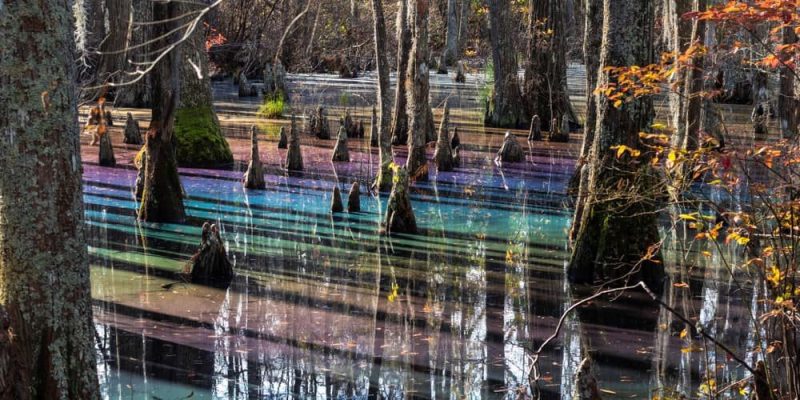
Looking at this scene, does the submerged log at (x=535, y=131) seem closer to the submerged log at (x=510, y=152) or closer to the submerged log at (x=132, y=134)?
the submerged log at (x=510, y=152)

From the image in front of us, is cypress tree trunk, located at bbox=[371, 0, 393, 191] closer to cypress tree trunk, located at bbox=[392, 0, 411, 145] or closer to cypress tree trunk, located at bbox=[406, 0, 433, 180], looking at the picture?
cypress tree trunk, located at bbox=[406, 0, 433, 180]

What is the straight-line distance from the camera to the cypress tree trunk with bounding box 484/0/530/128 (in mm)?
20172

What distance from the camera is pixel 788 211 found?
4750 mm

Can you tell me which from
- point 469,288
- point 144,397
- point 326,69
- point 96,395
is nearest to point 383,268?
point 469,288

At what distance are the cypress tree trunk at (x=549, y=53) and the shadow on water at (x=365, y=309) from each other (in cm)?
805

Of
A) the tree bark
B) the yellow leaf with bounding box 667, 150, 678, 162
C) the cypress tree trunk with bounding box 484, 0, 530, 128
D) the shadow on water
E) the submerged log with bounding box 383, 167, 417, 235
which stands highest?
the tree bark

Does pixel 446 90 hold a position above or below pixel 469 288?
above

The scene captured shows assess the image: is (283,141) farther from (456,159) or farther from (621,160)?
(621,160)

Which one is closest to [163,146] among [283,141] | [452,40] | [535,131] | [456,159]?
[456,159]

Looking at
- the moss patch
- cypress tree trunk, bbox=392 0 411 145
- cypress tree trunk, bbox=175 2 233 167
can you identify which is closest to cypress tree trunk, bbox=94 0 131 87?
cypress tree trunk, bbox=175 2 233 167

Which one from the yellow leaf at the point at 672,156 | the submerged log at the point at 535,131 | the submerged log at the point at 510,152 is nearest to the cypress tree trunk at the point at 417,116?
the submerged log at the point at 510,152

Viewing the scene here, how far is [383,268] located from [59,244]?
190 inches

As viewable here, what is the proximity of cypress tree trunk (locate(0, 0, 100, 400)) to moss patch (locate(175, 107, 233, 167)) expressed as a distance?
10.8 metres

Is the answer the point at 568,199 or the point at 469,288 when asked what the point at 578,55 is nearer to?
the point at 568,199
